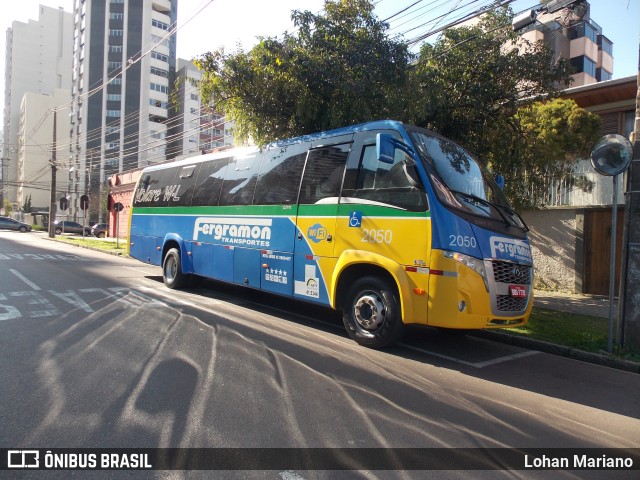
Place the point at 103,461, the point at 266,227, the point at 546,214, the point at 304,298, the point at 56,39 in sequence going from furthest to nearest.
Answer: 1. the point at 56,39
2. the point at 546,214
3. the point at 266,227
4. the point at 304,298
5. the point at 103,461

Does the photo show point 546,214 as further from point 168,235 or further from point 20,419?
point 20,419

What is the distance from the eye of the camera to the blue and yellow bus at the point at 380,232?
533 cm

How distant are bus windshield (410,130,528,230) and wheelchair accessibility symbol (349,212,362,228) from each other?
1.15 metres

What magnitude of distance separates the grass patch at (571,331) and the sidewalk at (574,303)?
573mm

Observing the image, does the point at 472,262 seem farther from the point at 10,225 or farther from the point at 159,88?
the point at 159,88

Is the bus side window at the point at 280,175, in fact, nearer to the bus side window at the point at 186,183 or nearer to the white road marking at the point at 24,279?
the bus side window at the point at 186,183

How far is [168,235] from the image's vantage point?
10.5m

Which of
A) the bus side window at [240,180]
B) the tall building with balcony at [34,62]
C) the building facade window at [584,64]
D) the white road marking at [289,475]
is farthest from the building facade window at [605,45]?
the tall building with balcony at [34,62]

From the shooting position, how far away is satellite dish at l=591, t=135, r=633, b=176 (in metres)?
6.03

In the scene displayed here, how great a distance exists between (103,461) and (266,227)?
5107 mm

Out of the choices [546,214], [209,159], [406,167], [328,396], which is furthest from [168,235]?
[546,214]

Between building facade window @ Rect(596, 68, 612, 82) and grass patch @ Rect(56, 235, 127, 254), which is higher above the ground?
building facade window @ Rect(596, 68, 612, 82)

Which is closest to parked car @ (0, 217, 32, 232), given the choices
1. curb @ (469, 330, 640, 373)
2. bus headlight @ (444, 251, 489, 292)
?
curb @ (469, 330, 640, 373)

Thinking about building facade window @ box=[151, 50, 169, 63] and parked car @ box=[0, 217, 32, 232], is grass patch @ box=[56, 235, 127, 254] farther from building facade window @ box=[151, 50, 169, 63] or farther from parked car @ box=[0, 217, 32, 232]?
building facade window @ box=[151, 50, 169, 63]
